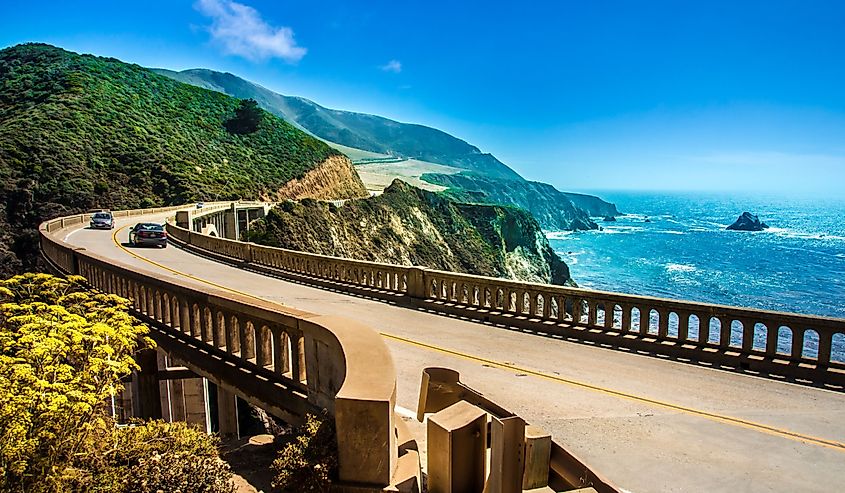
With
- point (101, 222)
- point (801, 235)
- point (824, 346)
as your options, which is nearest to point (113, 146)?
point (101, 222)

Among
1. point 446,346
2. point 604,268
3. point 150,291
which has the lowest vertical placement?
point 604,268

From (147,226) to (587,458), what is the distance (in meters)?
27.4

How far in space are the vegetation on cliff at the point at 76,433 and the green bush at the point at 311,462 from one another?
0.78 metres

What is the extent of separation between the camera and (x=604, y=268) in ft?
378

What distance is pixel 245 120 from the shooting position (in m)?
98.3

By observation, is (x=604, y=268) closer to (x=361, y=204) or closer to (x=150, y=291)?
(x=361, y=204)

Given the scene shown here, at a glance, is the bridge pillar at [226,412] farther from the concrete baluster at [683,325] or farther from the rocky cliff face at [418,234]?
the rocky cliff face at [418,234]

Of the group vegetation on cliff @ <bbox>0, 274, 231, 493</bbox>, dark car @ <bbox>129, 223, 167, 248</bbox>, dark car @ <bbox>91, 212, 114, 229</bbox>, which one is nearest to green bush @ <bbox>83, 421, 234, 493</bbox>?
vegetation on cliff @ <bbox>0, 274, 231, 493</bbox>

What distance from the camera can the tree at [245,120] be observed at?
9694cm

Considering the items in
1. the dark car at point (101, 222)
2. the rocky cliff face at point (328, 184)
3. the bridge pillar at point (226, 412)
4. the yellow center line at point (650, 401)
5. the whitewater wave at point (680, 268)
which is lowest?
the whitewater wave at point (680, 268)

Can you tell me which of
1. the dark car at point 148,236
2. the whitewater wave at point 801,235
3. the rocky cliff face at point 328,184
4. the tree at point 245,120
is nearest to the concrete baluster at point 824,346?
the dark car at point 148,236

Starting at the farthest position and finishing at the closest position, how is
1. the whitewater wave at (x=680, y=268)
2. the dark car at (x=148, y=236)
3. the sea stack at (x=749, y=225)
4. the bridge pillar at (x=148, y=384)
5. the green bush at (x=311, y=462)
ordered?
1. the sea stack at (x=749, y=225)
2. the whitewater wave at (x=680, y=268)
3. the dark car at (x=148, y=236)
4. the bridge pillar at (x=148, y=384)
5. the green bush at (x=311, y=462)

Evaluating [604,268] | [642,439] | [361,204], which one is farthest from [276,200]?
[642,439]

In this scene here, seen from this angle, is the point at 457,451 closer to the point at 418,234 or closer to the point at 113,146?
the point at 113,146
